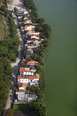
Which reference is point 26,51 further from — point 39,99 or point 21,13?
point 21,13

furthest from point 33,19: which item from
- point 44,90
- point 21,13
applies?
point 44,90

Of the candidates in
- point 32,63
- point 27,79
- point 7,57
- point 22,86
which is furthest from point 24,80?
point 7,57

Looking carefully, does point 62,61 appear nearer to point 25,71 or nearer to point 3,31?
point 25,71

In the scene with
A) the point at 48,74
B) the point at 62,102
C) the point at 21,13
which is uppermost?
the point at 21,13

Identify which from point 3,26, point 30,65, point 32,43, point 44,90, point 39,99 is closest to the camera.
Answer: point 39,99

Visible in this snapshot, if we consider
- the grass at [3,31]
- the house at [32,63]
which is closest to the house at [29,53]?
the house at [32,63]

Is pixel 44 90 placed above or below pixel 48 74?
below
